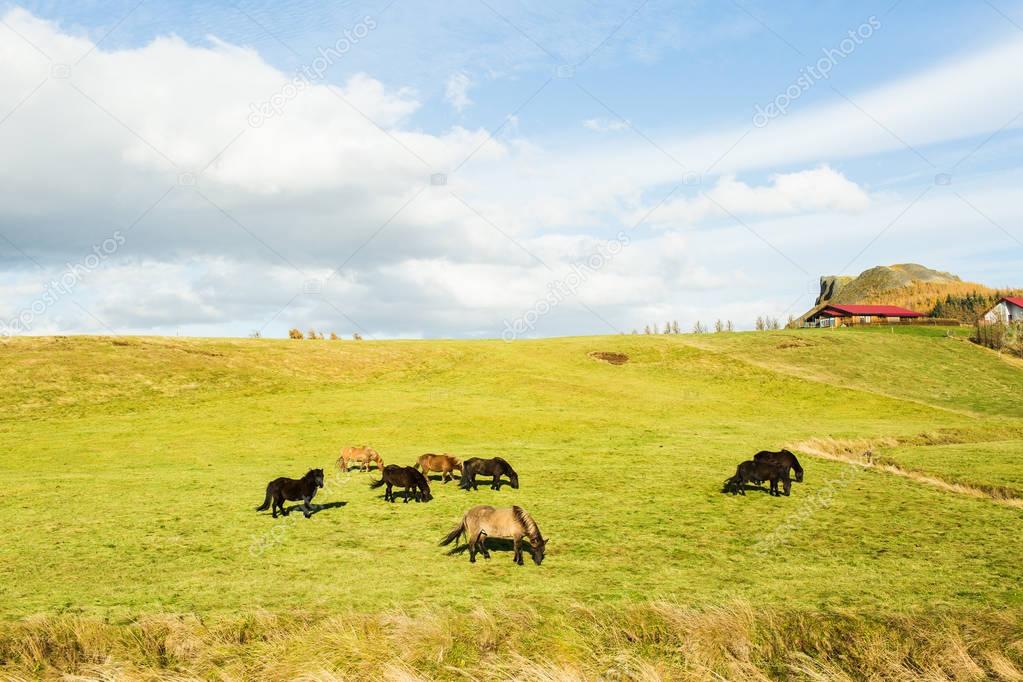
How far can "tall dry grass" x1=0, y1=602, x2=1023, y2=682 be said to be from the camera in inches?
329

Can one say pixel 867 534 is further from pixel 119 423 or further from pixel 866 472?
pixel 119 423

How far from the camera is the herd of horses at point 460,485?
13.9 metres

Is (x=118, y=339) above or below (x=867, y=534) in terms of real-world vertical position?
above

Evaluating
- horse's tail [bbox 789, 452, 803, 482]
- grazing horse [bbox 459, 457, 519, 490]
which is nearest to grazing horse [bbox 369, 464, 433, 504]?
grazing horse [bbox 459, 457, 519, 490]

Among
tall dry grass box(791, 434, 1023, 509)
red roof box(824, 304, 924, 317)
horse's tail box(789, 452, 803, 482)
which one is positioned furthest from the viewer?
red roof box(824, 304, 924, 317)

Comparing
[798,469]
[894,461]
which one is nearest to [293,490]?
[798,469]

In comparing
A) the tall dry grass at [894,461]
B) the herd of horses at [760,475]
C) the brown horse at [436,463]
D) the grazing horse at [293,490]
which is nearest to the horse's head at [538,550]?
the grazing horse at [293,490]

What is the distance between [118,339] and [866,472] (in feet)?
186

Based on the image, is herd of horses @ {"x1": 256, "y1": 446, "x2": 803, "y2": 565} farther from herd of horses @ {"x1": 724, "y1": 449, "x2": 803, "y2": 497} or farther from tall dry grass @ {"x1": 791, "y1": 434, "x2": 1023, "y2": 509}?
tall dry grass @ {"x1": 791, "y1": 434, "x2": 1023, "y2": 509}

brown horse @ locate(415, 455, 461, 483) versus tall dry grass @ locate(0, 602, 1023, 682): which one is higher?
brown horse @ locate(415, 455, 461, 483)

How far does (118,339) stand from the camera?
56.1m

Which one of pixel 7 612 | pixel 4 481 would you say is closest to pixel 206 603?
pixel 7 612

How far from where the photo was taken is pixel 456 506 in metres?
19.6

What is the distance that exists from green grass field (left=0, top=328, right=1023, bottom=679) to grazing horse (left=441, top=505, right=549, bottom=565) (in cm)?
42
